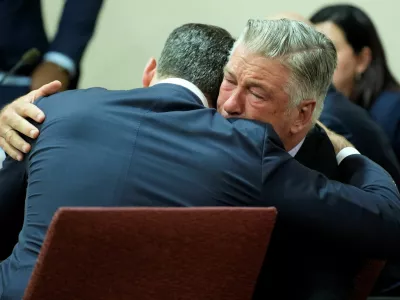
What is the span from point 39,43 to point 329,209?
4.44 ft

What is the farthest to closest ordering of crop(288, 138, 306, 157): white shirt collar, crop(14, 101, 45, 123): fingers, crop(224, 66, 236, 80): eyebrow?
crop(288, 138, 306, 157): white shirt collar
crop(224, 66, 236, 80): eyebrow
crop(14, 101, 45, 123): fingers

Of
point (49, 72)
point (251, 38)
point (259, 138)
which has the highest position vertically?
point (251, 38)

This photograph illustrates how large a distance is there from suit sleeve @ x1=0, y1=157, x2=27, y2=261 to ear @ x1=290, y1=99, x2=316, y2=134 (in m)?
0.55

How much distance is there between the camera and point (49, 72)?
7.46ft

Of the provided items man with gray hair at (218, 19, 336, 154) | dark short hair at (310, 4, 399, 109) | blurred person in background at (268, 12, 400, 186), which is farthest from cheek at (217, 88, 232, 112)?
dark short hair at (310, 4, 399, 109)

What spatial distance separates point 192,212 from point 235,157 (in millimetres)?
221

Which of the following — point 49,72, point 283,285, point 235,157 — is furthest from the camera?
point 49,72

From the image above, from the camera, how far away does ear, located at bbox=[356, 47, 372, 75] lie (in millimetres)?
2713

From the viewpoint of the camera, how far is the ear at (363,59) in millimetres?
2713

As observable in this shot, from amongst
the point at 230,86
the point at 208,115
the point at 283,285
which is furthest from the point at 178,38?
the point at 283,285

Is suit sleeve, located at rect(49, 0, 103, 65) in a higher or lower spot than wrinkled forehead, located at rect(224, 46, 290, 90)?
lower

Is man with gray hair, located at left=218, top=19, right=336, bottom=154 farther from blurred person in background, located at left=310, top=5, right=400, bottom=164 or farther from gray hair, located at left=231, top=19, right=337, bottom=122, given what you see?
blurred person in background, located at left=310, top=5, right=400, bottom=164

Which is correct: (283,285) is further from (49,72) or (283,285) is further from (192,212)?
(49,72)

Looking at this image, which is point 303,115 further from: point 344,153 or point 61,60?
point 61,60
